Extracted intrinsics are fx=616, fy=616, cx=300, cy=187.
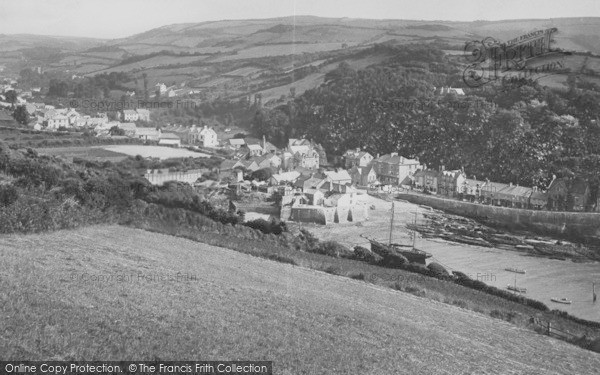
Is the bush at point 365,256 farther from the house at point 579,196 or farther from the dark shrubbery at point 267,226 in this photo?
the house at point 579,196

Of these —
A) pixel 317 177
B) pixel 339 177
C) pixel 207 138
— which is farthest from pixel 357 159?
pixel 207 138

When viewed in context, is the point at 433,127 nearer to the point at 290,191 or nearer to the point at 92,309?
the point at 290,191

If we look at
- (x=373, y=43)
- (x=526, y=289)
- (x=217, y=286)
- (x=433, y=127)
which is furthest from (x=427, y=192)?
(x=373, y=43)

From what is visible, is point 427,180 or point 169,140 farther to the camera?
point 169,140

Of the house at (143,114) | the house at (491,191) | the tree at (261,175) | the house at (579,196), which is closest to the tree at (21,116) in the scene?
the tree at (261,175)

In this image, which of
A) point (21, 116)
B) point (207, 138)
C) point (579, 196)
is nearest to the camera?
point (579, 196)

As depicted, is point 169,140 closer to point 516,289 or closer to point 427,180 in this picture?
point 427,180
